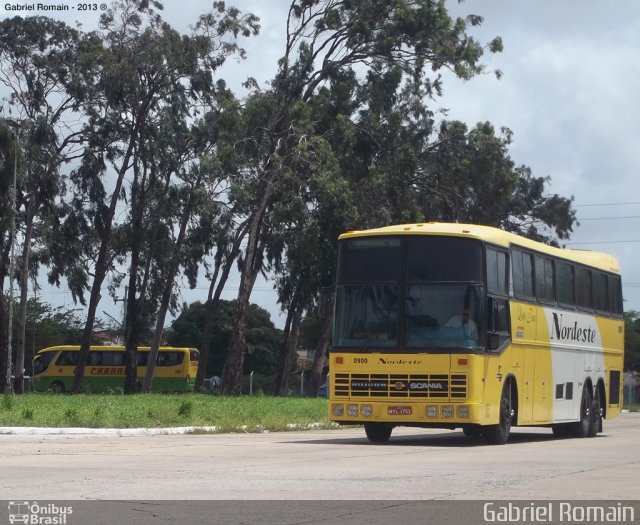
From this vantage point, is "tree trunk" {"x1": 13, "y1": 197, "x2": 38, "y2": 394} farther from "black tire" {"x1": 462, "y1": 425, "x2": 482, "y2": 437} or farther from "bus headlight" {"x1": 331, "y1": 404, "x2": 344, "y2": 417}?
"bus headlight" {"x1": 331, "y1": 404, "x2": 344, "y2": 417}

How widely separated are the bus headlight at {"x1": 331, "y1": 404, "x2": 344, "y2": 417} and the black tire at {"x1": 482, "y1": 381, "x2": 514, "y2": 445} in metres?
2.64

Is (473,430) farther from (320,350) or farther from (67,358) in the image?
(67,358)

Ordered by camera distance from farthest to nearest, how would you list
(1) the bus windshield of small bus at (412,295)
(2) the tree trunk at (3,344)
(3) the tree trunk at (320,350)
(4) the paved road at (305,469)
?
(3) the tree trunk at (320,350), (2) the tree trunk at (3,344), (1) the bus windshield of small bus at (412,295), (4) the paved road at (305,469)

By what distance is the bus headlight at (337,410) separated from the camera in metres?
20.3

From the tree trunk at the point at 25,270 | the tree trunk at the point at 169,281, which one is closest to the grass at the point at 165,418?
the tree trunk at the point at 169,281

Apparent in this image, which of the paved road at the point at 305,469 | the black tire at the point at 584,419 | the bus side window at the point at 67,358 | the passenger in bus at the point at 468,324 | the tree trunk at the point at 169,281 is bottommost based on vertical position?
the paved road at the point at 305,469

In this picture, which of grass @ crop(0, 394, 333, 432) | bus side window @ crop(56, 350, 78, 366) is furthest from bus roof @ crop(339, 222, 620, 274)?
bus side window @ crop(56, 350, 78, 366)

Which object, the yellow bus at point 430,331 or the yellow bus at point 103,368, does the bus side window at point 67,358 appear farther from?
the yellow bus at point 430,331

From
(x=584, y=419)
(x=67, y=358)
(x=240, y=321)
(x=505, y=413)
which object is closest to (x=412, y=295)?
(x=505, y=413)

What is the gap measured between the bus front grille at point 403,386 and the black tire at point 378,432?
4.27 feet

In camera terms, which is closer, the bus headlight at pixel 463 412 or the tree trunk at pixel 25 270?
the bus headlight at pixel 463 412
